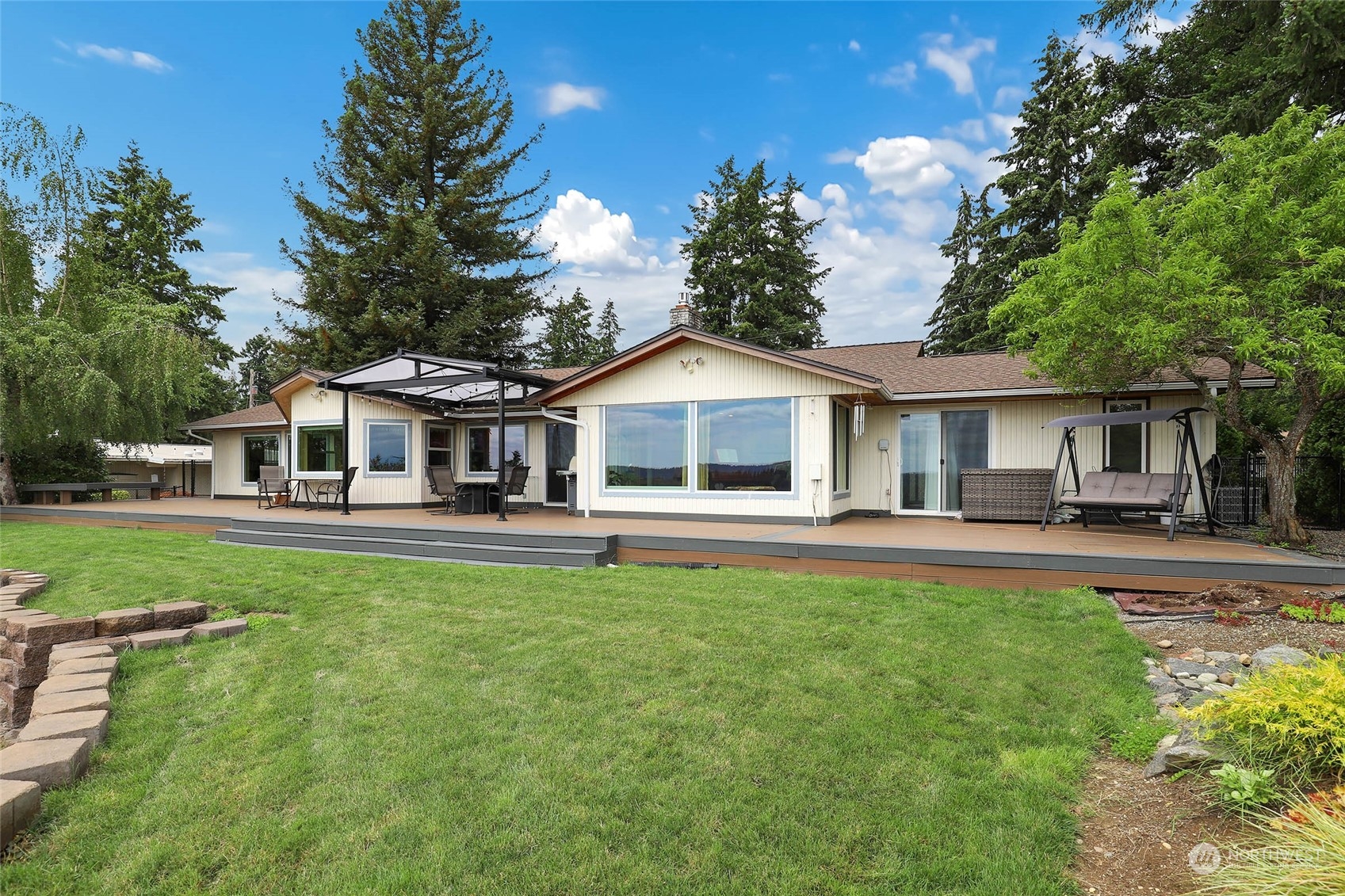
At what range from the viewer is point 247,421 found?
16.7m

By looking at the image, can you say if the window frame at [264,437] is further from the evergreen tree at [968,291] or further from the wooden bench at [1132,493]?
the evergreen tree at [968,291]

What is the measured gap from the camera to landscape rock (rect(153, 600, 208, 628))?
4895 millimetres

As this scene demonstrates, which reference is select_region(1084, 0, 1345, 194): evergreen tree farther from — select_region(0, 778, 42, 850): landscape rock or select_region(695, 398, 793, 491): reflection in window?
select_region(0, 778, 42, 850): landscape rock

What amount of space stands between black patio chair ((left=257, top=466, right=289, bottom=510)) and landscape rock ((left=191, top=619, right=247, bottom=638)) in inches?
377

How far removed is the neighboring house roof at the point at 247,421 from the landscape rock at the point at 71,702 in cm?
1387

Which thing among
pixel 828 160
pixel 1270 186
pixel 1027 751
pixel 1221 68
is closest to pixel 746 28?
pixel 1221 68

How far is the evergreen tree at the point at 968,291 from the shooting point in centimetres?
2258

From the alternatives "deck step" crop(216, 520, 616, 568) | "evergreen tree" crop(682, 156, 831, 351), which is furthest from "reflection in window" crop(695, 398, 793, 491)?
"evergreen tree" crop(682, 156, 831, 351)

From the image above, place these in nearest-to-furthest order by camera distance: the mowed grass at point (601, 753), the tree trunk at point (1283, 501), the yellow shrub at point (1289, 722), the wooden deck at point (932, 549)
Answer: the mowed grass at point (601, 753)
the yellow shrub at point (1289, 722)
the wooden deck at point (932, 549)
the tree trunk at point (1283, 501)

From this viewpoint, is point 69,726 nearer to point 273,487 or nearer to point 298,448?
point 273,487

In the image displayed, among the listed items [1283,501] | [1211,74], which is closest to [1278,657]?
[1283,501]

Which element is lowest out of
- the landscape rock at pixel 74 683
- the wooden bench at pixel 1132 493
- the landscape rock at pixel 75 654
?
the landscape rock at pixel 74 683

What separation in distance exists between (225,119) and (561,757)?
56.2 feet

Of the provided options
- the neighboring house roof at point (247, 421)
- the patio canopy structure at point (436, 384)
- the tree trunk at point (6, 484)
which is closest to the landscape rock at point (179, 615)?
the patio canopy structure at point (436, 384)
